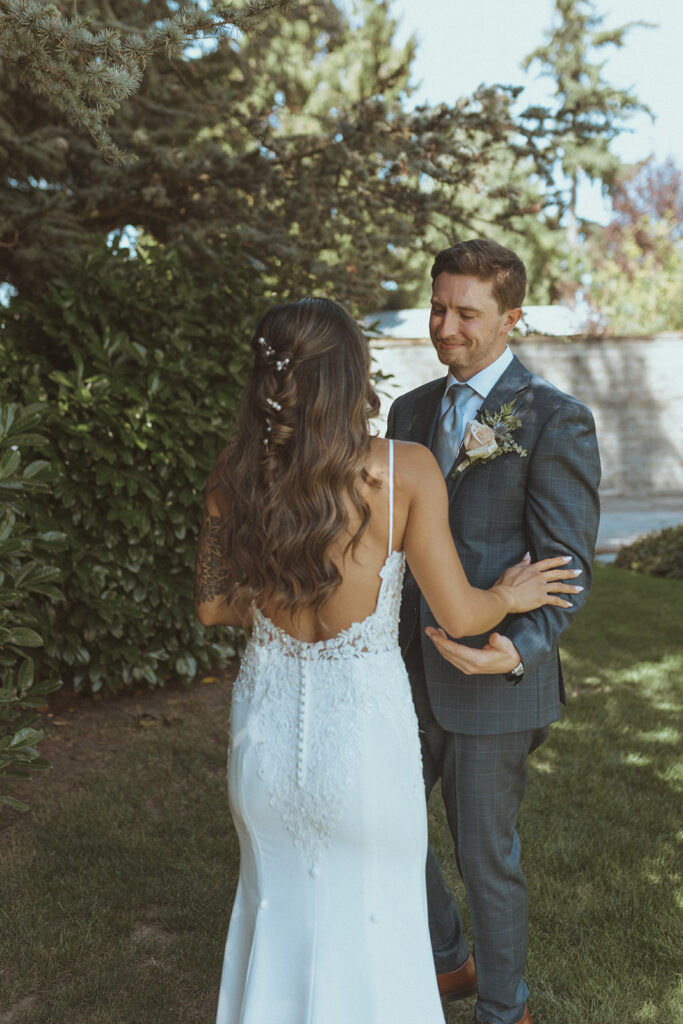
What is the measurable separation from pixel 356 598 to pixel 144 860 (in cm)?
229

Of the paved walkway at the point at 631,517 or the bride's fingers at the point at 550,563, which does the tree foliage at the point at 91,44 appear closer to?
the bride's fingers at the point at 550,563

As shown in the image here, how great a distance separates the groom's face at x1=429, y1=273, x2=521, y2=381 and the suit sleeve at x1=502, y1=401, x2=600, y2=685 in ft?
1.08

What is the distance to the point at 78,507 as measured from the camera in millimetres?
5082

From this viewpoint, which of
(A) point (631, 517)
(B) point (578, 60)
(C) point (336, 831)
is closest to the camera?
(C) point (336, 831)

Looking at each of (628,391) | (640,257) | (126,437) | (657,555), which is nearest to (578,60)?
(640,257)

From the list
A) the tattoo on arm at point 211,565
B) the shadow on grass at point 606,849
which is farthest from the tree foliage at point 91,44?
the shadow on grass at point 606,849

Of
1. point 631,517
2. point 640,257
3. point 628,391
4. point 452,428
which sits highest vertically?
point 640,257

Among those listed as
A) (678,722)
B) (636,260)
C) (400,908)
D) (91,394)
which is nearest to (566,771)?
(678,722)

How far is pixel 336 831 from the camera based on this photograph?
2023 millimetres

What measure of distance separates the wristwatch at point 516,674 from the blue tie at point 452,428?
621 mm

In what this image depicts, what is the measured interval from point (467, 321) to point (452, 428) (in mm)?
319

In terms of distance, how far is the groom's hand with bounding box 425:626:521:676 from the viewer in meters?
2.24

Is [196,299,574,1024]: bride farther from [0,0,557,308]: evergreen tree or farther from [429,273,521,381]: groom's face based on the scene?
[0,0,557,308]: evergreen tree

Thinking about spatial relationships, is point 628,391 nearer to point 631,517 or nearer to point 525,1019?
point 631,517
